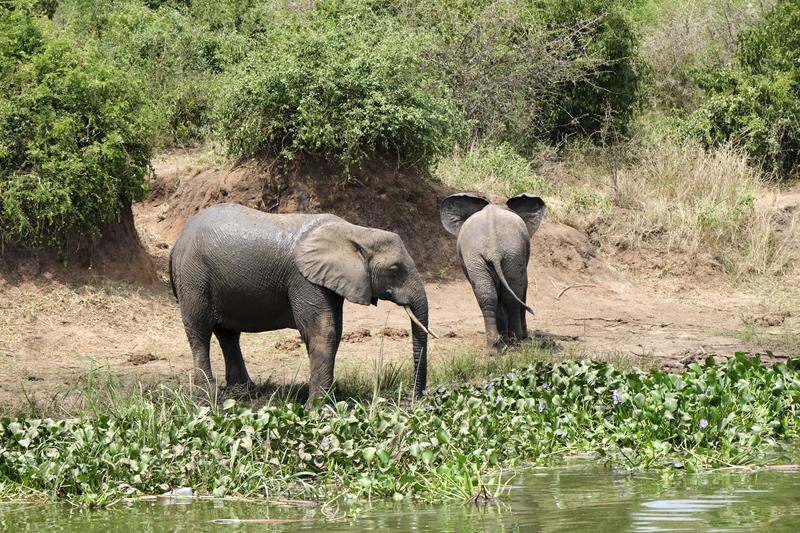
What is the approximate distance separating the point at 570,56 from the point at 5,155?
12.6 metres

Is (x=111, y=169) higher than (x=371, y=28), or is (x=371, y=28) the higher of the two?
(x=371, y=28)

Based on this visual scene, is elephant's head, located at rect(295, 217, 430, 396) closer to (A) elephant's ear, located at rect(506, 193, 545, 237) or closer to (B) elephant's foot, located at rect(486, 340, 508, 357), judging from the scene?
(B) elephant's foot, located at rect(486, 340, 508, 357)

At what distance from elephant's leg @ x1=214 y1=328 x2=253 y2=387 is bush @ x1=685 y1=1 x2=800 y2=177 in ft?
46.0

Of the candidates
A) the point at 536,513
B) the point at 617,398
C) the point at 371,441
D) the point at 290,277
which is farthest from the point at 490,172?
the point at 536,513

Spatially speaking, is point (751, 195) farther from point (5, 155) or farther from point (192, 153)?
point (5, 155)

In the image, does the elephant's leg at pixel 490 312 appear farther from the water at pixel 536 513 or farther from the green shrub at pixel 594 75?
the green shrub at pixel 594 75

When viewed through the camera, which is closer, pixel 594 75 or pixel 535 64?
pixel 535 64

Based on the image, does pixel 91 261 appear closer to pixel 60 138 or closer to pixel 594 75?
pixel 60 138

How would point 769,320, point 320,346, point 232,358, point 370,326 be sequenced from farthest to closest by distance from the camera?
point 769,320 → point 370,326 → point 232,358 → point 320,346

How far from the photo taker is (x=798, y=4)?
24047 mm

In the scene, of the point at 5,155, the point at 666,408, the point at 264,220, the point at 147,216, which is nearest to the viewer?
the point at 666,408

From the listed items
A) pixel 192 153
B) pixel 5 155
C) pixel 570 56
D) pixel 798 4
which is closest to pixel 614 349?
pixel 5 155

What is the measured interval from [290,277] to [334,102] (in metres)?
6.51

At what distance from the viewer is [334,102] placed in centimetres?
1623
